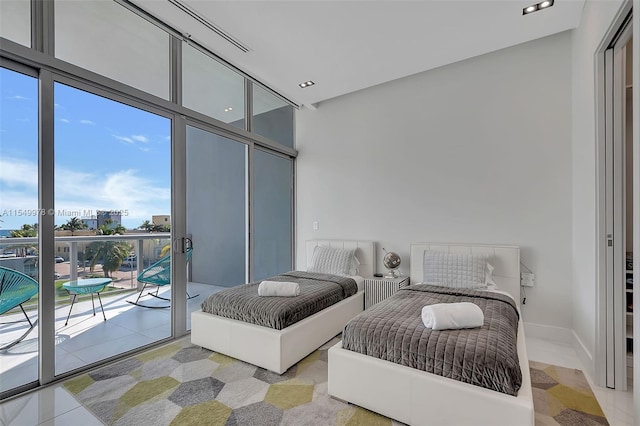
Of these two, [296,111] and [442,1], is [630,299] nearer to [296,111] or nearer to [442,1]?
[442,1]

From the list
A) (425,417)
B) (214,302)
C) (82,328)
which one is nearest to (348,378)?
(425,417)

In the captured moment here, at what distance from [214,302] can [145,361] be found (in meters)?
0.71

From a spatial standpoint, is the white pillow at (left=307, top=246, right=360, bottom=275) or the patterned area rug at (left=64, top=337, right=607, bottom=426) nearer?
the patterned area rug at (left=64, top=337, right=607, bottom=426)

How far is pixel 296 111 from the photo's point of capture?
4.88 metres

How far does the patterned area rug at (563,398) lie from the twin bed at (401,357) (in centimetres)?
37

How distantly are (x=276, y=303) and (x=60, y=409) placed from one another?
1535 mm

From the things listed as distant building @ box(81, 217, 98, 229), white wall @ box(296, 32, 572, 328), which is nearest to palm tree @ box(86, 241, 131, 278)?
distant building @ box(81, 217, 98, 229)

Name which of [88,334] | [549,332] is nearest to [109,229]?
[88,334]

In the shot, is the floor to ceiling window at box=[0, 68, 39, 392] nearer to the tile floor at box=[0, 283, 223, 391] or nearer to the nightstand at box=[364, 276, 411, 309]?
the tile floor at box=[0, 283, 223, 391]

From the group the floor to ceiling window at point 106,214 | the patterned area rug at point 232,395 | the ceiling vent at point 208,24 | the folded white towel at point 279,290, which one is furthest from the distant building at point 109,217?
the ceiling vent at point 208,24

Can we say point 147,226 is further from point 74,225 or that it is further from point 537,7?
point 537,7

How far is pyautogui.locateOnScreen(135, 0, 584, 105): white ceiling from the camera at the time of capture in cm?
241

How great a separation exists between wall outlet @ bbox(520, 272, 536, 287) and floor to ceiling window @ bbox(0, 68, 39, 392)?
4281 mm

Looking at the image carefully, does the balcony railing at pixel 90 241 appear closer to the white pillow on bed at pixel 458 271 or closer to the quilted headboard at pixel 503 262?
the white pillow on bed at pixel 458 271
